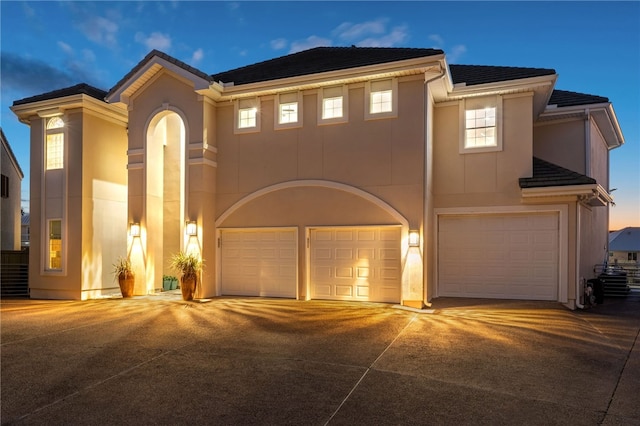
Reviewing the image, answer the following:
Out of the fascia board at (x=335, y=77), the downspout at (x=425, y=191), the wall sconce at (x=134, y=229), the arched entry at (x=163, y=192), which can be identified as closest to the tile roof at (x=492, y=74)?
the downspout at (x=425, y=191)

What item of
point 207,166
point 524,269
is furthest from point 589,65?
point 207,166

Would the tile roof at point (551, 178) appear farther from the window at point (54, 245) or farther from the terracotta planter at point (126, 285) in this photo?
the window at point (54, 245)

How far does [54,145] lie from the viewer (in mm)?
13352

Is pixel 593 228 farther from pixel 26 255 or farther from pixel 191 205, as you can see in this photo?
pixel 26 255

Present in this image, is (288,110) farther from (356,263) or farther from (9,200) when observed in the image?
(9,200)

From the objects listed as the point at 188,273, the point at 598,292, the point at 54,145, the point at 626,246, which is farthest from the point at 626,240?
the point at 54,145

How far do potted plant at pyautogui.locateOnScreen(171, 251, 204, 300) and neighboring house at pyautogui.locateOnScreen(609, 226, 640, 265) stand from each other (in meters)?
28.7

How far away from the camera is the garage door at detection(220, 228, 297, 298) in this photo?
11477mm

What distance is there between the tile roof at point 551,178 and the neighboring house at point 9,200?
23.2 metres

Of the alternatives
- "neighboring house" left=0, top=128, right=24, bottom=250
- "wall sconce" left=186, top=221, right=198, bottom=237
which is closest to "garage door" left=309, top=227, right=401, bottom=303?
"wall sconce" left=186, top=221, right=198, bottom=237

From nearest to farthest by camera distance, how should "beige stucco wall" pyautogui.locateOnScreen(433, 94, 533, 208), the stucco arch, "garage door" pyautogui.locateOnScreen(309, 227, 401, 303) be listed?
the stucco arch → "garage door" pyautogui.locateOnScreen(309, 227, 401, 303) → "beige stucco wall" pyautogui.locateOnScreen(433, 94, 533, 208)

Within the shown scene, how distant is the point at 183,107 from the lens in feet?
39.5

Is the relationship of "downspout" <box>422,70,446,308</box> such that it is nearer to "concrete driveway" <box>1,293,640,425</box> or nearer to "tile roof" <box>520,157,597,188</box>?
"concrete driveway" <box>1,293,640,425</box>

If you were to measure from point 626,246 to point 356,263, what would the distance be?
27.4 m
